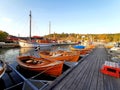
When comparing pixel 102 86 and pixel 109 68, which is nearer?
pixel 102 86

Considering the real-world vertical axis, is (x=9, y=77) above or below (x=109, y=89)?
below

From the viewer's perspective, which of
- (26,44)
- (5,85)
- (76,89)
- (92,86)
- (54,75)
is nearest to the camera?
(76,89)

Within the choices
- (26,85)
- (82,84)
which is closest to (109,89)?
(82,84)

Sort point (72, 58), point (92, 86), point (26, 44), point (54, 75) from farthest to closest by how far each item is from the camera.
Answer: point (26, 44) → point (72, 58) → point (54, 75) → point (92, 86)

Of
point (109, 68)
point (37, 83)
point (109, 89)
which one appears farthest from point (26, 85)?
point (109, 68)

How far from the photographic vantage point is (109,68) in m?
6.57

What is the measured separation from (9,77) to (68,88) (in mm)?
7112

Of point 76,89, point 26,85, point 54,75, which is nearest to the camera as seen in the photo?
point 76,89

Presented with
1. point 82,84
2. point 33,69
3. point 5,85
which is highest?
point 82,84

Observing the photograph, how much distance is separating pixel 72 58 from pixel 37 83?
24.8ft

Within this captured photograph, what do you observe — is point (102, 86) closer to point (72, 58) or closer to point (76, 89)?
point (76, 89)

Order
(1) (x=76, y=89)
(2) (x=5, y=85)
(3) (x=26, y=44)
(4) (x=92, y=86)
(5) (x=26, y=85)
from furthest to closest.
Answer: (3) (x=26, y=44)
(2) (x=5, y=85)
(5) (x=26, y=85)
(4) (x=92, y=86)
(1) (x=76, y=89)

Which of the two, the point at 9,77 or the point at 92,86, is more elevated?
the point at 92,86

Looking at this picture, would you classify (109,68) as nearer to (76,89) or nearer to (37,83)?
(76,89)
